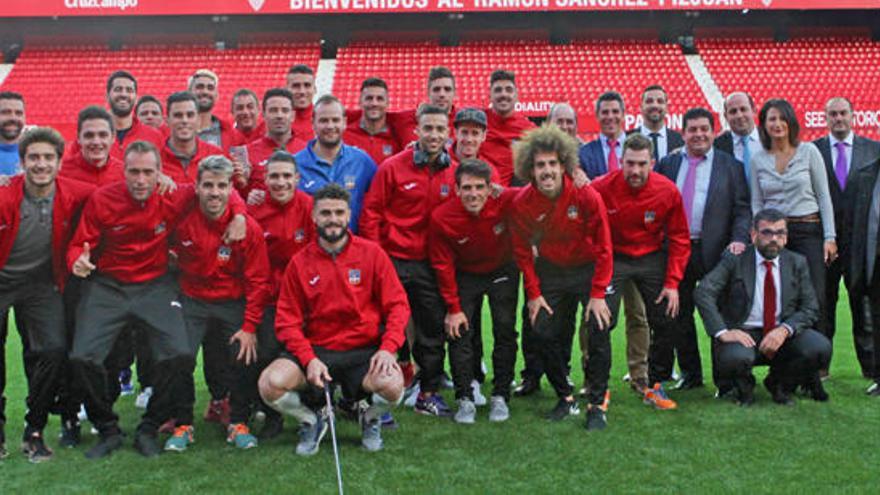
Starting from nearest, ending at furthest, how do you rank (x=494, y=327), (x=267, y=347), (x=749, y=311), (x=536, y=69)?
(x=267, y=347) < (x=494, y=327) < (x=749, y=311) < (x=536, y=69)

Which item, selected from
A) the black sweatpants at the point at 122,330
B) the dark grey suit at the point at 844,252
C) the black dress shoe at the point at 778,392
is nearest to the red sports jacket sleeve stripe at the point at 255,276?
the black sweatpants at the point at 122,330

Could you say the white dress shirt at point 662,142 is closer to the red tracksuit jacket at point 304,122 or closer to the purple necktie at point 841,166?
the purple necktie at point 841,166

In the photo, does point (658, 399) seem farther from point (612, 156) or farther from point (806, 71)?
point (806, 71)

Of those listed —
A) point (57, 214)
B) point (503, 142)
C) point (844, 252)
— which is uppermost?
point (503, 142)

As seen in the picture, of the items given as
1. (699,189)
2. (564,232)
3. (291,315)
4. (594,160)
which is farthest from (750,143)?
(291,315)

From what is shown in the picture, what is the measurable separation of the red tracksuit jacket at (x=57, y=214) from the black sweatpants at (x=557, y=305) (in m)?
2.90

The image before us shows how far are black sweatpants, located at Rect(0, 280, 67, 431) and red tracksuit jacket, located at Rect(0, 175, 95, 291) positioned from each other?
4.8 inches

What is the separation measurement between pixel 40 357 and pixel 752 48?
2488 centimetres

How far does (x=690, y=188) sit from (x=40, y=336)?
436 cm

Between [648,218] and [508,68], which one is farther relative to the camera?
[508,68]

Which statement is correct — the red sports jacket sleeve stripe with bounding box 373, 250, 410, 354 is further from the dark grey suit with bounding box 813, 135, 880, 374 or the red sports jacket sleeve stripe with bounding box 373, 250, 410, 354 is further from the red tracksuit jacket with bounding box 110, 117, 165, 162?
the dark grey suit with bounding box 813, 135, 880, 374

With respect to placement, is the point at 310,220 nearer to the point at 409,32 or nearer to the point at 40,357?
the point at 40,357

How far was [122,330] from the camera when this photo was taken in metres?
4.95

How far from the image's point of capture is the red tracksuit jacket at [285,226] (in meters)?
5.21
